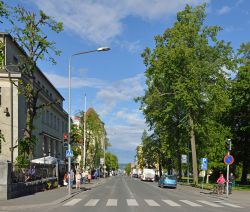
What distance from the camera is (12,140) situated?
42.1m

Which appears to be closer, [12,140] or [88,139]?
[12,140]

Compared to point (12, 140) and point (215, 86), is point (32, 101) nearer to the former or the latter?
point (12, 140)

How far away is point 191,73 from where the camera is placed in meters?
48.3

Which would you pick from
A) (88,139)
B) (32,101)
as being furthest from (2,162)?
(88,139)

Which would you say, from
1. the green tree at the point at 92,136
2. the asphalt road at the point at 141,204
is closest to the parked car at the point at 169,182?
the asphalt road at the point at 141,204

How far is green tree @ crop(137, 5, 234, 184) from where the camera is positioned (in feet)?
159

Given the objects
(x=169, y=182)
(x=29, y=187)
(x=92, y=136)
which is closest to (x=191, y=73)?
(x=169, y=182)

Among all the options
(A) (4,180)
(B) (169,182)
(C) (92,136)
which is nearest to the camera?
(A) (4,180)

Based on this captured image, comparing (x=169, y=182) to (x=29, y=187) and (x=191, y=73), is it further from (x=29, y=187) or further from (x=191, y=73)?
(x=29, y=187)

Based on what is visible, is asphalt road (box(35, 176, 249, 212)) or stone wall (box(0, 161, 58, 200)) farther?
stone wall (box(0, 161, 58, 200))

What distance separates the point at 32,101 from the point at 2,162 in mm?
8231

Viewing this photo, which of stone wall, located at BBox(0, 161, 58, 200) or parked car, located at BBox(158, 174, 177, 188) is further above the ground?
stone wall, located at BBox(0, 161, 58, 200)

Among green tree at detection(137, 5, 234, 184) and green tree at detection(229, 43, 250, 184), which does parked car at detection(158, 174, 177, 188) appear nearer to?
green tree at detection(137, 5, 234, 184)

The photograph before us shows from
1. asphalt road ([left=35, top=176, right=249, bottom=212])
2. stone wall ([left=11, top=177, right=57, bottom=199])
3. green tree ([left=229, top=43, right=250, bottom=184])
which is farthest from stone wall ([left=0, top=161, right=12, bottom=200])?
green tree ([left=229, top=43, right=250, bottom=184])
